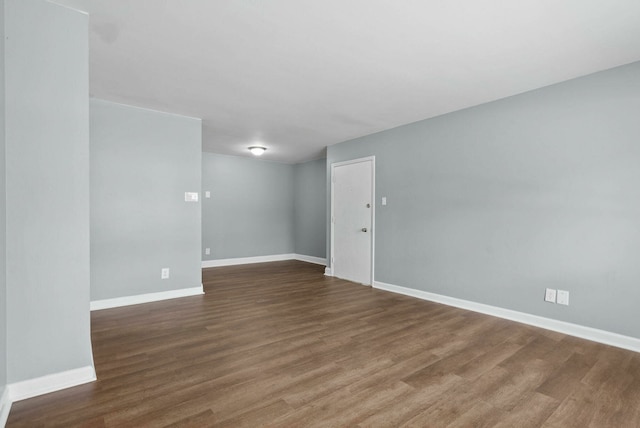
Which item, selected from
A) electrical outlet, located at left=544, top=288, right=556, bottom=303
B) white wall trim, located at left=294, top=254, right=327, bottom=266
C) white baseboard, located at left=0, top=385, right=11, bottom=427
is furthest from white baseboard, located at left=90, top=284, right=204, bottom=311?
electrical outlet, located at left=544, top=288, right=556, bottom=303

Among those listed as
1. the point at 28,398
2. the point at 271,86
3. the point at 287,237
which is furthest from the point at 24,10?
the point at 287,237

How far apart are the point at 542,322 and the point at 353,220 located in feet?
9.58

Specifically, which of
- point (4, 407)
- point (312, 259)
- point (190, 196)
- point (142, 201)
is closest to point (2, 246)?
point (4, 407)

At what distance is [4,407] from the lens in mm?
1679

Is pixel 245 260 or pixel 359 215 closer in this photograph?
pixel 359 215

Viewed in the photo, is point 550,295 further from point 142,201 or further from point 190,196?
point 142,201

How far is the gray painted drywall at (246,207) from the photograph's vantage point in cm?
662

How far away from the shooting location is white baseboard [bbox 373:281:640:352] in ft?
8.65

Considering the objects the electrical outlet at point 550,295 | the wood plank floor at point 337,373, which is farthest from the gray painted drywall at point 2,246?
the electrical outlet at point 550,295

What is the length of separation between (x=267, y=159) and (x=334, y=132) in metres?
2.84

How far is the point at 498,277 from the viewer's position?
3436mm

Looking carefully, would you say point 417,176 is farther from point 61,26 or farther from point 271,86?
point 61,26

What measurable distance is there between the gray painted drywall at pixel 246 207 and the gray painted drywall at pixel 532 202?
3720mm

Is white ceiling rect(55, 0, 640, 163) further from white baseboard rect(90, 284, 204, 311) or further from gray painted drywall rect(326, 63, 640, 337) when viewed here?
white baseboard rect(90, 284, 204, 311)
